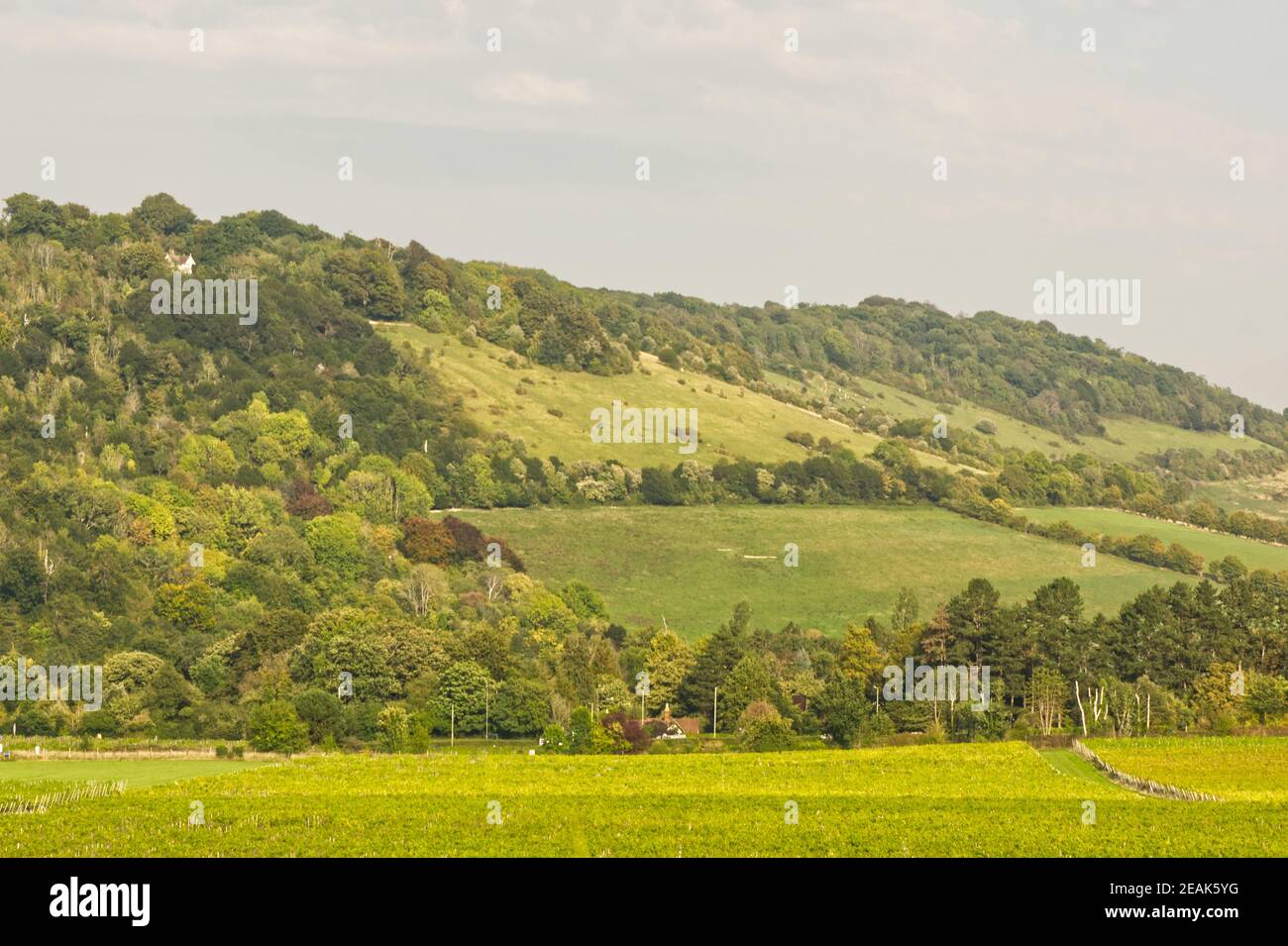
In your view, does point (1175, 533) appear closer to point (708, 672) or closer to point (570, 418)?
point (570, 418)

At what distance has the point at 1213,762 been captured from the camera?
268 feet

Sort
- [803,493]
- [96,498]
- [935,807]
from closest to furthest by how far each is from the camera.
→ 1. [935,807]
2. [96,498]
3. [803,493]

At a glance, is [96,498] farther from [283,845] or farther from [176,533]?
[283,845]

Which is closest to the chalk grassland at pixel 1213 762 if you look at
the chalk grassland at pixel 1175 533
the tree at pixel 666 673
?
the tree at pixel 666 673

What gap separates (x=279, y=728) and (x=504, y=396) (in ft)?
328

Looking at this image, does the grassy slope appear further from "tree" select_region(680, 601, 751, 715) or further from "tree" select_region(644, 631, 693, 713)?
"tree" select_region(644, 631, 693, 713)

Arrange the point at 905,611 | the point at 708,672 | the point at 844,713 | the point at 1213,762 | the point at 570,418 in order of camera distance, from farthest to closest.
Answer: the point at 570,418
the point at 905,611
the point at 708,672
the point at 844,713
the point at 1213,762

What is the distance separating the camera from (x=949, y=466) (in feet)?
644

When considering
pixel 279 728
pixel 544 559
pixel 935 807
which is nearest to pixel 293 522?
pixel 544 559

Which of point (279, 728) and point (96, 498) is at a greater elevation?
point (96, 498)

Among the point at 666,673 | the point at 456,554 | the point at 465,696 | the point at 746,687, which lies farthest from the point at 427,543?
the point at 746,687

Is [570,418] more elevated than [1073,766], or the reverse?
[570,418]

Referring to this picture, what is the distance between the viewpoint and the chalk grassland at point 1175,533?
174m

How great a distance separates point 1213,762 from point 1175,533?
10424 cm
